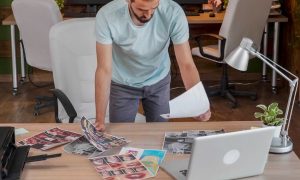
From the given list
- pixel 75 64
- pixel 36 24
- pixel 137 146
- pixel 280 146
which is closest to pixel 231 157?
pixel 280 146

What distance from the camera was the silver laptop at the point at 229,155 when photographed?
1.83 metres

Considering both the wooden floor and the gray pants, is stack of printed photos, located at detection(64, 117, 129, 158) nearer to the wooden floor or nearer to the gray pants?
the gray pants

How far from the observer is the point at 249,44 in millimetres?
2141

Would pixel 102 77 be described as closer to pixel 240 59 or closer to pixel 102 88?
pixel 102 88

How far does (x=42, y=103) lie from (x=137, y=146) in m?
3.21

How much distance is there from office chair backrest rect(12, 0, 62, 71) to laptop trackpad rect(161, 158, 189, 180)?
9.33 feet

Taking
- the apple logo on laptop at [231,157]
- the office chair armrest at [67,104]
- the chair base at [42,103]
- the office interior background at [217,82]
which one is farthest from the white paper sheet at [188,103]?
the chair base at [42,103]

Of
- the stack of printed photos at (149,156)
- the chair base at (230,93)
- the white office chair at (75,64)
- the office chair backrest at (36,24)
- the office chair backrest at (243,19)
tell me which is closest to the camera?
the stack of printed photos at (149,156)

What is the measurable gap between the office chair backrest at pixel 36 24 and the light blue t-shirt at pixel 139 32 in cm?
203

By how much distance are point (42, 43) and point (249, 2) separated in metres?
1.82

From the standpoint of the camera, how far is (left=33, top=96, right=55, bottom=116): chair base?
521cm

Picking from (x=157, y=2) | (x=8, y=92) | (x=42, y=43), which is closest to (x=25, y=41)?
(x=42, y=43)

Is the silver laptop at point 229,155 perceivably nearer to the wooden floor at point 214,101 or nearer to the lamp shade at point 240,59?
the lamp shade at point 240,59

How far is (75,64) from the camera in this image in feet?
10.6
